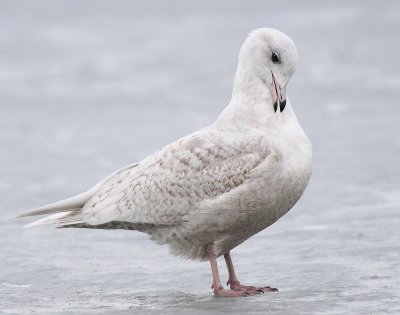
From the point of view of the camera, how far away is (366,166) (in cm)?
1345

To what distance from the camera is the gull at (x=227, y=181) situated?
8531mm

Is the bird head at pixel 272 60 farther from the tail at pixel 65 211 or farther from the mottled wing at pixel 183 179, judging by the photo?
the tail at pixel 65 211

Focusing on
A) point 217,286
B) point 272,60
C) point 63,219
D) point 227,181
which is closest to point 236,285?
point 217,286

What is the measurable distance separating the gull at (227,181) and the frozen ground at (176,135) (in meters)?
0.41

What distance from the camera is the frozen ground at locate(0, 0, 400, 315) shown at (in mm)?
8711

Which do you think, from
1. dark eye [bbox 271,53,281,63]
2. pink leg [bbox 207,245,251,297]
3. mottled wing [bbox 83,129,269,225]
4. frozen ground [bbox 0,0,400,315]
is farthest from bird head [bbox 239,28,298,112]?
frozen ground [bbox 0,0,400,315]

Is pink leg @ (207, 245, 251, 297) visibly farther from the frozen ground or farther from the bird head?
the bird head

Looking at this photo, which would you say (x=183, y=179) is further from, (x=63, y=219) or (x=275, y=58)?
(x=275, y=58)

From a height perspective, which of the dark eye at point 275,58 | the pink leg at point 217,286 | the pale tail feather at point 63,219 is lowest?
the pink leg at point 217,286

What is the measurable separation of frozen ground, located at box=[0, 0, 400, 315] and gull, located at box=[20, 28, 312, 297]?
16.3 inches

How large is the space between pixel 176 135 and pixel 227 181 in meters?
6.56

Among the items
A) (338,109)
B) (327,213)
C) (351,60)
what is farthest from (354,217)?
(351,60)

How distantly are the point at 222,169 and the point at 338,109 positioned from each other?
813cm

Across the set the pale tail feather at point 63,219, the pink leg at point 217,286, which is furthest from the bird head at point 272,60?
the pale tail feather at point 63,219
